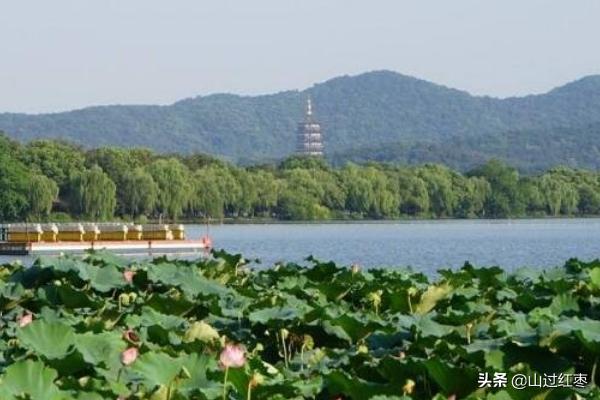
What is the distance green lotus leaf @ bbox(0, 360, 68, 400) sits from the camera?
3.98 metres

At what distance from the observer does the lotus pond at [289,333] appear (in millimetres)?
4293

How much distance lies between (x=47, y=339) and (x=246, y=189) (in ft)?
248

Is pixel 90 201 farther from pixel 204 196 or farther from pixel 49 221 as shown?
pixel 204 196

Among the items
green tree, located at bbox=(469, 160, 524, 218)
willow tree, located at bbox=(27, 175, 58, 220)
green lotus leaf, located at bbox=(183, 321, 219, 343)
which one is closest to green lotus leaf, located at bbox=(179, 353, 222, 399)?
green lotus leaf, located at bbox=(183, 321, 219, 343)

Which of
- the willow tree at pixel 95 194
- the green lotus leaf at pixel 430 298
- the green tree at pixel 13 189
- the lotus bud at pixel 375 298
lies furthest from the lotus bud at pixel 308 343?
the willow tree at pixel 95 194

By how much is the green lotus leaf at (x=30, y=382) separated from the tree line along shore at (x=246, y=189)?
206 feet

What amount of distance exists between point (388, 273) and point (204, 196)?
217ft

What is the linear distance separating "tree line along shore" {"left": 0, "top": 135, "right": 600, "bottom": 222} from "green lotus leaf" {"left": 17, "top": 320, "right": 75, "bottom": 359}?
61.9m

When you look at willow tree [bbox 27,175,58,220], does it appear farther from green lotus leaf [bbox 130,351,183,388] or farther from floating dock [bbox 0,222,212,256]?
green lotus leaf [bbox 130,351,183,388]

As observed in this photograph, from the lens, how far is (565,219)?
9881 centimetres

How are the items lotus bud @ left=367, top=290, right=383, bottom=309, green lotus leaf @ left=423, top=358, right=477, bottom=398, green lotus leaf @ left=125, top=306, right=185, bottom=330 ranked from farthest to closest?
lotus bud @ left=367, top=290, right=383, bottom=309 → green lotus leaf @ left=125, top=306, right=185, bottom=330 → green lotus leaf @ left=423, top=358, right=477, bottom=398

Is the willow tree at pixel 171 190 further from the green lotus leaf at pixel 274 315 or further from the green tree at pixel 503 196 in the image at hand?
the green lotus leaf at pixel 274 315

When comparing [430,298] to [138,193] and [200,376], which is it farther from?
[138,193]

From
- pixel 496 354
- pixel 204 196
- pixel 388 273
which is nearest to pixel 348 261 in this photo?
pixel 388 273
